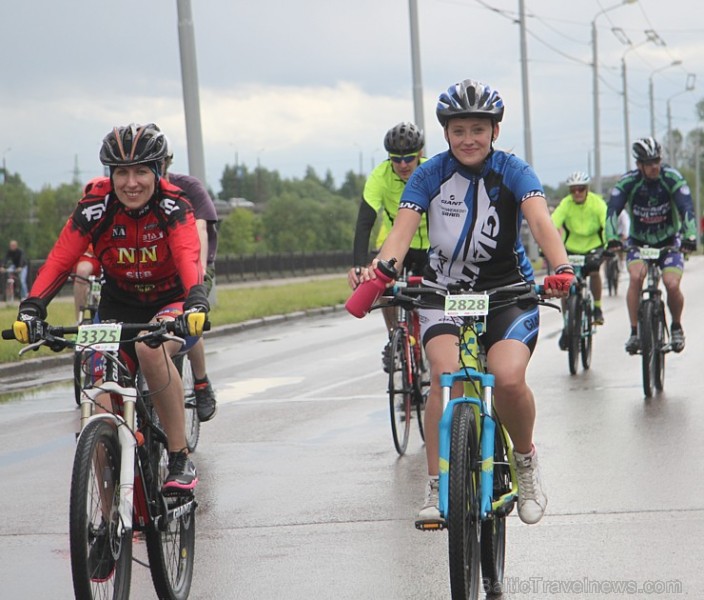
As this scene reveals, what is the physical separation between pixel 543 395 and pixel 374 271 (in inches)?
263

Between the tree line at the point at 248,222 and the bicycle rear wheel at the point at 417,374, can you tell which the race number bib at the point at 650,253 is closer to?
the bicycle rear wheel at the point at 417,374

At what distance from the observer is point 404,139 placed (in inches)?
369

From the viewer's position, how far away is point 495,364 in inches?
211

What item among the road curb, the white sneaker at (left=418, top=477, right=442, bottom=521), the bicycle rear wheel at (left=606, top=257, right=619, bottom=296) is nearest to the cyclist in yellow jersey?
the white sneaker at (left=418, top=477, right=442, bottom=521)

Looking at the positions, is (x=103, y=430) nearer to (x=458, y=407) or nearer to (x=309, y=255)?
(x=458, y=407)

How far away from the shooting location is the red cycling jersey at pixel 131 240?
5.54 metres

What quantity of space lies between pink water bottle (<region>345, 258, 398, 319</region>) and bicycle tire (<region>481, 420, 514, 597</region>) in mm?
729

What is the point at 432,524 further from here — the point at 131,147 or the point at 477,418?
the point at 131,147

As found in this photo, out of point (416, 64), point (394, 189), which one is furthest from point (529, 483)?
point (416, 64)

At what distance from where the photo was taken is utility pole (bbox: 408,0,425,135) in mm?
34625

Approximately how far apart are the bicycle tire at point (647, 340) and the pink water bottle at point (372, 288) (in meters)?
6.18

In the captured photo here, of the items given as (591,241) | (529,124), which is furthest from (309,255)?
(591,241)

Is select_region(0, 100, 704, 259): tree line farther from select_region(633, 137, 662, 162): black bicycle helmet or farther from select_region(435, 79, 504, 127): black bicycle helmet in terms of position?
select_region(435, 79, 504, 127): black bicycle helmet

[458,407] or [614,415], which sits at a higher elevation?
[458,407]
